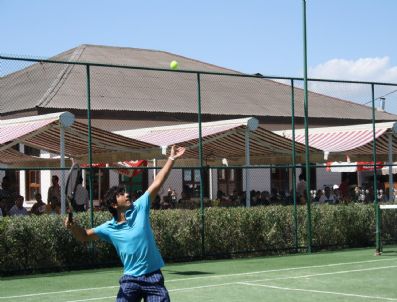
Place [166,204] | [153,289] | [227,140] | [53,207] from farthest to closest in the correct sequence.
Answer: [227,140], [166,204], [53,207], [153,289]

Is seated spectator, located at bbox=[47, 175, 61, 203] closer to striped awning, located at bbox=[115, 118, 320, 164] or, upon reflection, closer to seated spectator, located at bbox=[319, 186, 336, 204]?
striped awning, located at bbox=[115, 118, 320, 164]

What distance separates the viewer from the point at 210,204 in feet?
69.3

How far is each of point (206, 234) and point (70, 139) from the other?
509 cm

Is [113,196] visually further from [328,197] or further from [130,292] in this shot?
[328,197]

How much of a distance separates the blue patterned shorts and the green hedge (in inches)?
338

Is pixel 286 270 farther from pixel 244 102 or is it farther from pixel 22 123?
pixel 244 102

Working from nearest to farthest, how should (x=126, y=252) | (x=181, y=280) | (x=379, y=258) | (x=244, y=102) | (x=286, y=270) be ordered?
(x=126, y=252), (x=181, y=280), (x=286, y=270), (x=379, y=258), (x=244, y=102)

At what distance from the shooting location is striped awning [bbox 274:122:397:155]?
24.3 m

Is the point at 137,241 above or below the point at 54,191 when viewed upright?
below

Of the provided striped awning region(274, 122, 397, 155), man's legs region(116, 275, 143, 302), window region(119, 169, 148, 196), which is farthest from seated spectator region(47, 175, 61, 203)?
man's legs region(116, 275, 143, 302)

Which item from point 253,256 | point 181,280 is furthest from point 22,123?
point 181,280

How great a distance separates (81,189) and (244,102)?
77.3 ft

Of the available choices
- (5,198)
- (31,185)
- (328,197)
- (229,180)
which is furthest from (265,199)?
(31,185)

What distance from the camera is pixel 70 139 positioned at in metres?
21.6
